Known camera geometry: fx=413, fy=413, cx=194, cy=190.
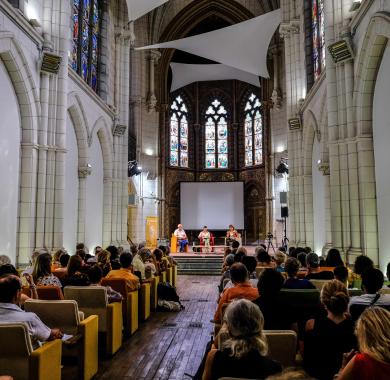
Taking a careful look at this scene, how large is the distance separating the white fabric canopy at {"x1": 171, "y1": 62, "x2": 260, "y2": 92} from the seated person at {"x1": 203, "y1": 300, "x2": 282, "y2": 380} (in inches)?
1023

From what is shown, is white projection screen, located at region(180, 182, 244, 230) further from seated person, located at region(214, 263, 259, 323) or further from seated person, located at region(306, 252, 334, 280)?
seated person, located at region(214, 263, 259, 323)

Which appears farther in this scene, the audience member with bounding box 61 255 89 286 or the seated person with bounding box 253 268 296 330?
the audience member with bounding box 61 255 89 286

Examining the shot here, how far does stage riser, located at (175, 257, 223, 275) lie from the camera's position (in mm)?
15445

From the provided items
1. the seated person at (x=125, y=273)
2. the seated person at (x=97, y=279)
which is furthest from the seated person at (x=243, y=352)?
the seated person at (x=125, y=273)

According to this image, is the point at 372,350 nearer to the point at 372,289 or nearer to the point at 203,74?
the point at 372,289

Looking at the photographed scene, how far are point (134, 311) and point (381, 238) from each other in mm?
5111

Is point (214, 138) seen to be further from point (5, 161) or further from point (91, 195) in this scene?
point (5, 161)

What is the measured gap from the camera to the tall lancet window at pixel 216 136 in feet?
96.4

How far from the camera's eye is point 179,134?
94.5 ft

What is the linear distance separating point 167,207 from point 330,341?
23586mm

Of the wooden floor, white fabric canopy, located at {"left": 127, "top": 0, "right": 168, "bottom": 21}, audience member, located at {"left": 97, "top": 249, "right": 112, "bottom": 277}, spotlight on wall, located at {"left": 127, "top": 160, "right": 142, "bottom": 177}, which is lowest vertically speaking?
the wooden floor

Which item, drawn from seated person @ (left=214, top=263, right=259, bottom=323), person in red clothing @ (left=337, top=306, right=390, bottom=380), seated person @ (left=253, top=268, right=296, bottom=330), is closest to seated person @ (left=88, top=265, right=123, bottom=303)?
seated person @ (left=214, top=263, right=259, bottom=323)

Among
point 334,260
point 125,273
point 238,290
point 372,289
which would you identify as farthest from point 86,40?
point 372,289

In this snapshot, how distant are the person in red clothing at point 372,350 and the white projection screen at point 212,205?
80.6 ft
